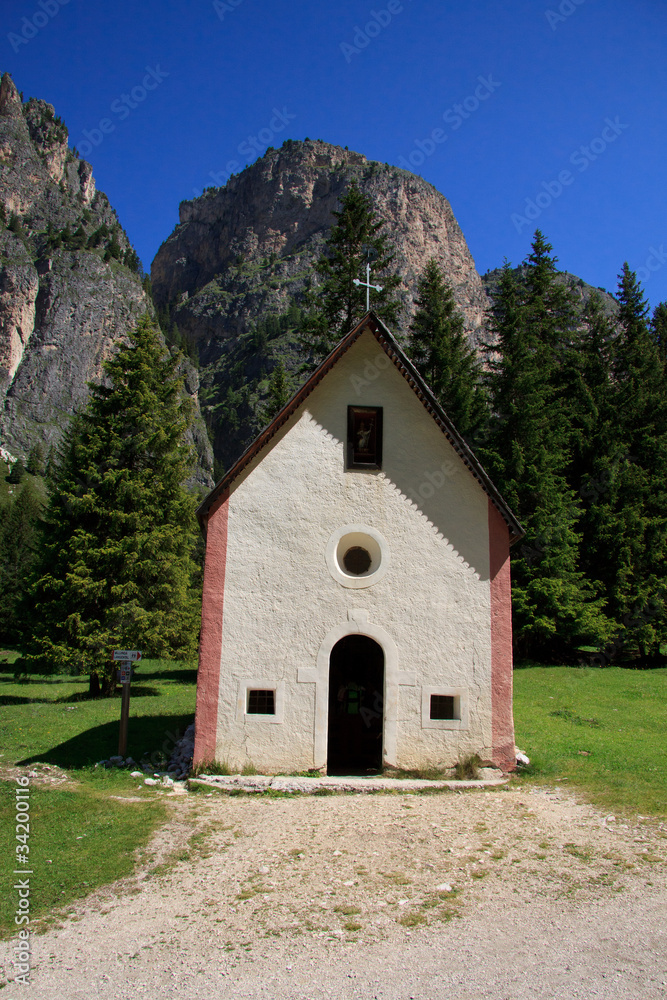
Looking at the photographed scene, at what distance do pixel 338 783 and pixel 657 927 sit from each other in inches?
216

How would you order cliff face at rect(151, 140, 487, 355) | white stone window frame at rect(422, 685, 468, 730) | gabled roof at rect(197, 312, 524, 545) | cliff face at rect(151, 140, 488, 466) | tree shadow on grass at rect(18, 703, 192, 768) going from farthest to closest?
cliff face at rect(151, 140, 487, 355)
cliff face at rect(151, 140, 488, 466)
tree shadow on grass at rect(18, 703, 192, 768)
gabled roof at rect(197, 312, 524, 545)
white stone window frame at rect(422, 685, 468, 730)

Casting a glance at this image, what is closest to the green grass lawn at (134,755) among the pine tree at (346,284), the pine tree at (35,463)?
the pine tree at (346,284)

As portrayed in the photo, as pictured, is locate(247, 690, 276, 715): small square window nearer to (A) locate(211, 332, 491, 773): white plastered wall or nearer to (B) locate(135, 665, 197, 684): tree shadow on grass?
(A) locate(211, 332, 491, 773): white plastered wall

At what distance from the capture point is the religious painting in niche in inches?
486

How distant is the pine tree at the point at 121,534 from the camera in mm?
22141

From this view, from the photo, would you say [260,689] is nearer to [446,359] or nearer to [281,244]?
[446,359]

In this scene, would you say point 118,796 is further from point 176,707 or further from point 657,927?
point 176,707

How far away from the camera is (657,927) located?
620 cm

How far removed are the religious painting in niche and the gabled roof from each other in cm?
94

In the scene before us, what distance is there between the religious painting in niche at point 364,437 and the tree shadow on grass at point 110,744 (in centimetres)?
737

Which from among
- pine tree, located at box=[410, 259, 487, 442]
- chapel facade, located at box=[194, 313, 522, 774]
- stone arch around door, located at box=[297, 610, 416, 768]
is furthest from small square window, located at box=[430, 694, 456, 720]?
pine tree, located at box=[410, 259, 487, 442]

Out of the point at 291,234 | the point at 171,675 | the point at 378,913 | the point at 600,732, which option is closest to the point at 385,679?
the point at 378,913

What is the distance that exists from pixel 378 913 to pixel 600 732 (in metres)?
10.9

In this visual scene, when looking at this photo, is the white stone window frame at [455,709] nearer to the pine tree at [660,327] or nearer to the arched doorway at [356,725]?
the arched doorway at [356,725]
